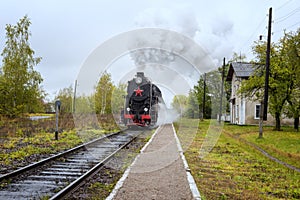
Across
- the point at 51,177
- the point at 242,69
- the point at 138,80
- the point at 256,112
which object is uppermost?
the point at 242,69

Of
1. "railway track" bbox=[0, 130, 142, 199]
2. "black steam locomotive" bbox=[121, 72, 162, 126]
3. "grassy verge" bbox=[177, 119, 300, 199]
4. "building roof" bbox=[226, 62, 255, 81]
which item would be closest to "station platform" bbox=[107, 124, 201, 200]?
"grassy verge" bbox=[177, 119, 300, 199]

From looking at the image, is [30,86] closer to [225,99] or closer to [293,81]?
[293,81]

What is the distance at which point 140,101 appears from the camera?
25469 millimetres

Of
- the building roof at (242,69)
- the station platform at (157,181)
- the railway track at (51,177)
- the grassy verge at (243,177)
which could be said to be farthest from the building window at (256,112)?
the railway track at (51,177)

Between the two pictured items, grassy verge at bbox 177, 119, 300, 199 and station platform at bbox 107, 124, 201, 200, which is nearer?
station platform at bbox 107, 124, 201, 200

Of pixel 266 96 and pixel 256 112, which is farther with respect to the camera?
pixel 256 112

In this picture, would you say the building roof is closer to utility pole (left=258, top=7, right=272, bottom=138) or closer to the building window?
the building window

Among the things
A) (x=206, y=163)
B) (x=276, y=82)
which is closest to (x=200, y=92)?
(x=276, y=82)

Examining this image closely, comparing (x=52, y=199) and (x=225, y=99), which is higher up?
(x=225, y=99)

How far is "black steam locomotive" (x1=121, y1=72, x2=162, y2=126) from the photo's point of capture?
25330 mm

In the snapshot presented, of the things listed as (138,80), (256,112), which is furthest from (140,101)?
(256,112)

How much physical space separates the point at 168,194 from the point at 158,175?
71.3 inches

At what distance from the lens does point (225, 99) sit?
60.0 meters

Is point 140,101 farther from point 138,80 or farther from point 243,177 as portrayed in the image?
point 243,177
